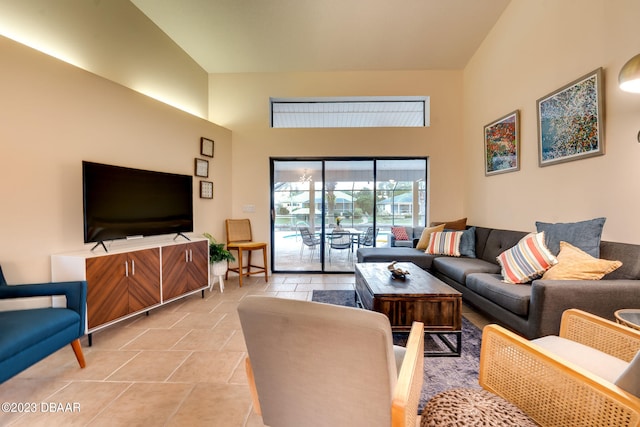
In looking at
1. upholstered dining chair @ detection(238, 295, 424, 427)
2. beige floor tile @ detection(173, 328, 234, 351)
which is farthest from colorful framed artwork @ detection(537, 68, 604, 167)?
beige floor tile @ detection(173, 328, 234, 351)

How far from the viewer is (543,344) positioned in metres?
1.40

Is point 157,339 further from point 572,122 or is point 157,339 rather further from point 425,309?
point 572,122

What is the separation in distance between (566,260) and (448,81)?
12.4 ft

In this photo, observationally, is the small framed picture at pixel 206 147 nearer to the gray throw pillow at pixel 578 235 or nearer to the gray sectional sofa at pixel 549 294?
the gray sectional sofa at pixel 549 294

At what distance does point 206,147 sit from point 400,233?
11.9 feet

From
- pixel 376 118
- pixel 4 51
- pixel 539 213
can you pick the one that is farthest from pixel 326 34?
pixel 539 213

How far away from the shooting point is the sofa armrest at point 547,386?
2.92 ft

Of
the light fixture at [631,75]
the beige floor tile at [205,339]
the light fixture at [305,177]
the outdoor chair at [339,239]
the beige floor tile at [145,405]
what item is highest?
the light fixture at [631,75]

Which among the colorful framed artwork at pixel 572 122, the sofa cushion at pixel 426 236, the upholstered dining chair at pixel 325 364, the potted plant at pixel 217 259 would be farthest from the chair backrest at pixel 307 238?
the upholstered dining chair at pixel 325 364

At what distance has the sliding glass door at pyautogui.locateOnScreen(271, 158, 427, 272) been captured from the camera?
490 cm

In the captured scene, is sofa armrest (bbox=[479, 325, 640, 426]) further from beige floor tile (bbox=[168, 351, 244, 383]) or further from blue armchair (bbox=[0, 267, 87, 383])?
blue armchair (bbox=[0, 267, 87, 383])

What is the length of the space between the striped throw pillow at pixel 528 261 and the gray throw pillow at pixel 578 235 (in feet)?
Answer: 0.35

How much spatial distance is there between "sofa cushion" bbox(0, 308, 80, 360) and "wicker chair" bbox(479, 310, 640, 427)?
260 cm

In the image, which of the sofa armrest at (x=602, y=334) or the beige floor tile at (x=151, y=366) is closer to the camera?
the sofa armrest at (x=602, y=334)
